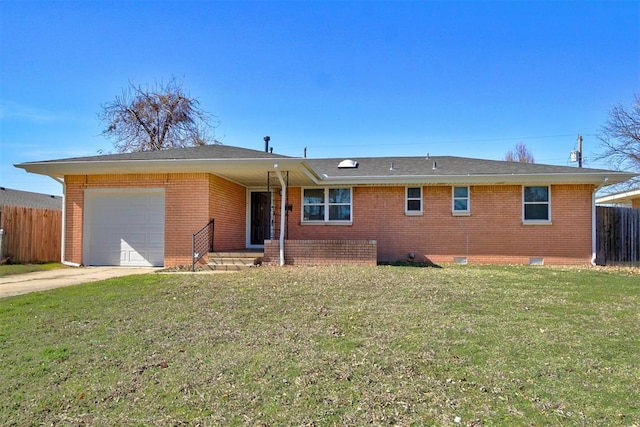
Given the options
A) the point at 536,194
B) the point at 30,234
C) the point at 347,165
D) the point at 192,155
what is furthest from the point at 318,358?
the point at 30,234

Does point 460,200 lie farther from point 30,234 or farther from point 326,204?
point 30,234

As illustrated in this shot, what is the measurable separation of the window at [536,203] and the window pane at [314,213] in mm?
6667

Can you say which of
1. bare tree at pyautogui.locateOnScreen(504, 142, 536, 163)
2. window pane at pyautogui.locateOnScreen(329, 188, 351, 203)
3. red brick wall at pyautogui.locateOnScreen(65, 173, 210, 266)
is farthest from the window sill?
bare tree at pyautogui.locateOnScreen(504, 142, 536, 163)

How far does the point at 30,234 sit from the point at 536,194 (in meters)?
16.6

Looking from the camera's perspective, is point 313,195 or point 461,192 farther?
point 313,195

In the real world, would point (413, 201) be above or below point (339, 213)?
above

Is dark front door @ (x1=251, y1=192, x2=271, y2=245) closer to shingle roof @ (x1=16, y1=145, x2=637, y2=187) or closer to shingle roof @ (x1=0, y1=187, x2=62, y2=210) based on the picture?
shingle roof @ (x1=16, y1=145, x2=637, y2=187)

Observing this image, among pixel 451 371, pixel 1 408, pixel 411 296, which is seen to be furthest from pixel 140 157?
pixel 451 371

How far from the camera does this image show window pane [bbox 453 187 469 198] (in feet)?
44.9

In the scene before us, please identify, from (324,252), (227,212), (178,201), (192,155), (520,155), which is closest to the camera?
(324,252)

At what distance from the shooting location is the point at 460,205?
540 inches

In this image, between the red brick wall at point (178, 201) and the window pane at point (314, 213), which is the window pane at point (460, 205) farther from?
the red brick wall at point (178, 201)

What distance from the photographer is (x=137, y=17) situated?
33.4 feet

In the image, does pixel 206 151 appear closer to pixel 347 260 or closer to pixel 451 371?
pixel 347 260
